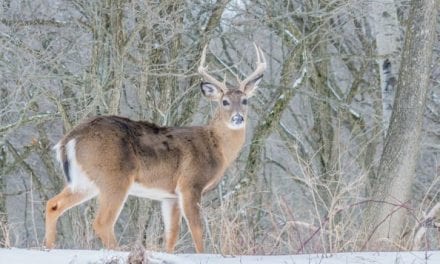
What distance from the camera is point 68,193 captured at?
8.77 meters

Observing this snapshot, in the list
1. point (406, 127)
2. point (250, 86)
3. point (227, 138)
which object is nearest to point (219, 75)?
point (250, 86)

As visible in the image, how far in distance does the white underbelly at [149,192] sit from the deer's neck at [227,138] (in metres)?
0.85

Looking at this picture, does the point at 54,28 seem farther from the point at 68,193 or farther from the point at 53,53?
the point at 68,193

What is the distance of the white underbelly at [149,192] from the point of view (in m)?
9.11

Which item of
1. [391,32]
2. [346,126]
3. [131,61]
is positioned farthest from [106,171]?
[346,126]

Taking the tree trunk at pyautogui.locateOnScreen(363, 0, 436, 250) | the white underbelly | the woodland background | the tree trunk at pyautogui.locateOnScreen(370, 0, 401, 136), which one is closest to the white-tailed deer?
the white underbelly

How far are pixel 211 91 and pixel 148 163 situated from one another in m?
1.73

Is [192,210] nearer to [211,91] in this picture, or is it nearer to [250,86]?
[211,91]

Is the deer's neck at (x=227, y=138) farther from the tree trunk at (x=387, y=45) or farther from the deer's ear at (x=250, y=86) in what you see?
the tree trunk at (x=387, y=45)

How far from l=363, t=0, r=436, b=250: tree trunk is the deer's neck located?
154cm

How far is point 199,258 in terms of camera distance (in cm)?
652

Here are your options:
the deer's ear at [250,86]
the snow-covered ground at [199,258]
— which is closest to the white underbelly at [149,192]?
the deer's ear at [250,86]

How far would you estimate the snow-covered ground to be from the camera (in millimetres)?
5815

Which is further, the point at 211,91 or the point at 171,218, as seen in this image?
the point at 211,91
